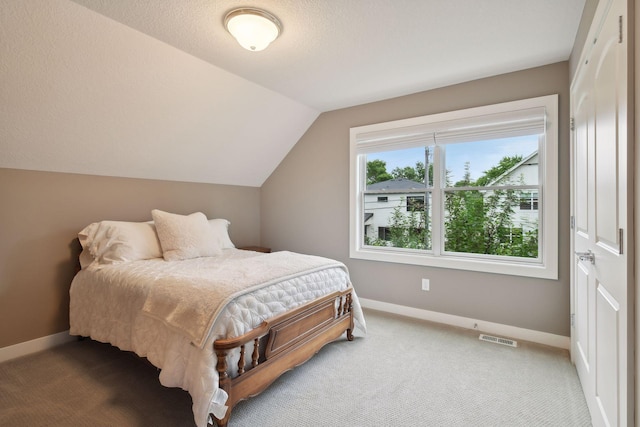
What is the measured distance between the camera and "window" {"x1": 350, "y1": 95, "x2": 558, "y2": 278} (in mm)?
2773

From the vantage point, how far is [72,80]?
2238 mm

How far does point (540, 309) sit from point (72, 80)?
13.3ft

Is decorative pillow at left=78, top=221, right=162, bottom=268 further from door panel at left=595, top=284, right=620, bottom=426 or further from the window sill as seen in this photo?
door panel at left=595, top=284, right=620, bottom=426

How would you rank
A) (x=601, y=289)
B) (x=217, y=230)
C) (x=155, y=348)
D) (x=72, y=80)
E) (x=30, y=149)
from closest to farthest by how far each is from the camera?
(x=601, y=289), (x=155, y=348), (x=72, y=80), (x=30, y=149), (x=217, y=230)

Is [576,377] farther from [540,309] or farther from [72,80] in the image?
[72,80]

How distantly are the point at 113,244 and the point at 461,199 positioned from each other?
125 inches

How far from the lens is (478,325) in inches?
119

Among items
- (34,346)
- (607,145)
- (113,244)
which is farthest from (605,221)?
(34,346)

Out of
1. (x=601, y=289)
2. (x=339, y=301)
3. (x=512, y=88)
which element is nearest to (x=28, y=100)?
(x=339, y=301)

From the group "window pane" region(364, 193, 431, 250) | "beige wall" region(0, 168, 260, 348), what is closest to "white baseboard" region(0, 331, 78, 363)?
"beige wall" region(0, 168, 260, 348)

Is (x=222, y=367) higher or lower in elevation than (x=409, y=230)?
lower

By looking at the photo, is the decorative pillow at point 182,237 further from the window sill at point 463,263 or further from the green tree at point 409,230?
the green tree at point 409,230

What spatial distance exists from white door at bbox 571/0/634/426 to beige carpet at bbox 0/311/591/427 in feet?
0.94

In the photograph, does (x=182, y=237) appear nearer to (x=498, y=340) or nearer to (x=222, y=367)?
(x=222, y=367)
